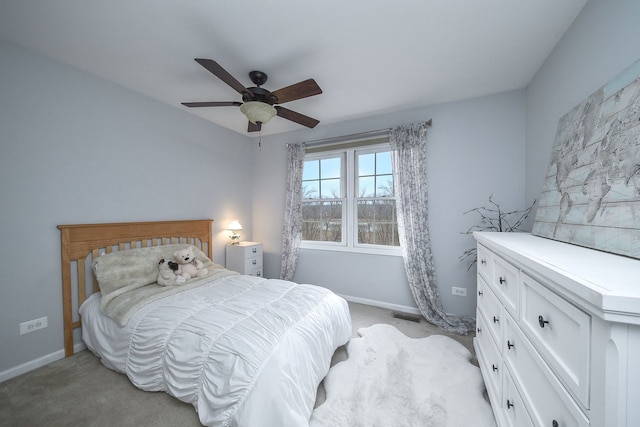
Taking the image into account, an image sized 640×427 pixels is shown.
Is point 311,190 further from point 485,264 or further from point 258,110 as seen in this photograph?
point 485,264

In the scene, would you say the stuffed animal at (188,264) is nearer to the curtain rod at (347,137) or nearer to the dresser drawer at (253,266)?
the dresser drawer at (253,266)

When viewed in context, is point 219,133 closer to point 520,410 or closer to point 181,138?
point 181,138

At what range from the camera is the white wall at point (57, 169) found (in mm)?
1785

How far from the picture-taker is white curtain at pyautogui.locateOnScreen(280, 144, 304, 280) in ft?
11.6

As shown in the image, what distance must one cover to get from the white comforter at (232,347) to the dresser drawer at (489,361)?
1.06m

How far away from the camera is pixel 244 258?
3.39 meters

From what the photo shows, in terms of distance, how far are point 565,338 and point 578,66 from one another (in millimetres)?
1861

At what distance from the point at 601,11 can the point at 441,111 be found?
1429mm

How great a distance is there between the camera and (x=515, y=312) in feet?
3.67

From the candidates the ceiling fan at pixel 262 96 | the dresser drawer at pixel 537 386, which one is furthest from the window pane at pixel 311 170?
the dresser drawer at pixel 537 386

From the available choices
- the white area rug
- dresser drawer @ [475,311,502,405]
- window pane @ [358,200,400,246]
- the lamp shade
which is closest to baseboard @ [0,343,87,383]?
the lamp shade

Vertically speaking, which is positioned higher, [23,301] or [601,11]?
[601,11]

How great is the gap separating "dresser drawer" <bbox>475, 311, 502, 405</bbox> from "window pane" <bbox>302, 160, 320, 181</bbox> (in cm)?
264

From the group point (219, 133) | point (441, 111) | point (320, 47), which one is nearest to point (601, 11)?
point (441, 111)
